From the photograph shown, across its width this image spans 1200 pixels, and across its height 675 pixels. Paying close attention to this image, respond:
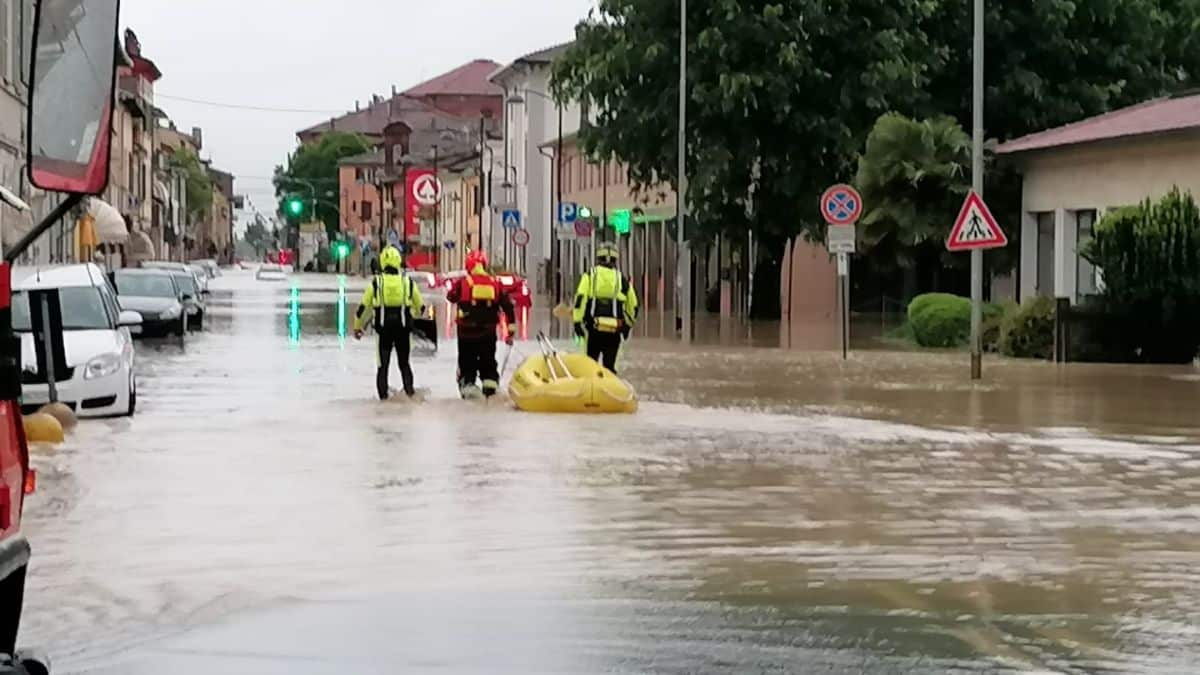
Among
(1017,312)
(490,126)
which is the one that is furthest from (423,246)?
(1017,312)

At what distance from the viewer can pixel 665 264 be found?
70.6 m

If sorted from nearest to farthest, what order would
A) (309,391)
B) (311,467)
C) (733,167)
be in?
1. (311,467)
2. (309,391)
3. (733,167)

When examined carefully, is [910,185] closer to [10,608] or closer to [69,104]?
[10,608]

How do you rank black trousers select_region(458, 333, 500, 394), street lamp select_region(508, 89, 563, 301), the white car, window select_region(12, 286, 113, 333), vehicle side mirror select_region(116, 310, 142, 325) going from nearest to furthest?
1. the white car
2. vehicle side mirror select_region(116, 310, 142, 325)
3. window select_region(12, 286, 113, 333)
4. black trousers select_region(458, 333, 500, 394)
5. street lamp select_region(508, 89, 563, 301)

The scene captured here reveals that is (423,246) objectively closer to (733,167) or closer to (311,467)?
(733,167)

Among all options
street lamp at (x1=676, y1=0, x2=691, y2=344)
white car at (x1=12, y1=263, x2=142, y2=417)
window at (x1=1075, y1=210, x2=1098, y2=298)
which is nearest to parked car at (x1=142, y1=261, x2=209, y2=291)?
street lamp at (x1=676, y1=0, x2=691, y2=344)

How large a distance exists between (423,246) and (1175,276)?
11259 centimetres

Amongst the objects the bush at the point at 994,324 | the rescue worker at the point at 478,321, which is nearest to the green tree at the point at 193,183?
the bush at the point at 994,324

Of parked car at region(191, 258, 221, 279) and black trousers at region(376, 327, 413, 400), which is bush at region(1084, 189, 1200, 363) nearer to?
black trousers at region(376, 327, 413, 400)

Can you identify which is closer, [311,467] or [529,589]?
[529,589]

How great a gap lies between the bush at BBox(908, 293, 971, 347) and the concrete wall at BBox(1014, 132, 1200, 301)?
1865mm

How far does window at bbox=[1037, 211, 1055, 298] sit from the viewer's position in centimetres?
3934

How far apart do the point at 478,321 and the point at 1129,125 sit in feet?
56.2

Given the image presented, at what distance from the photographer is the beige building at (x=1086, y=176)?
1321 inches
